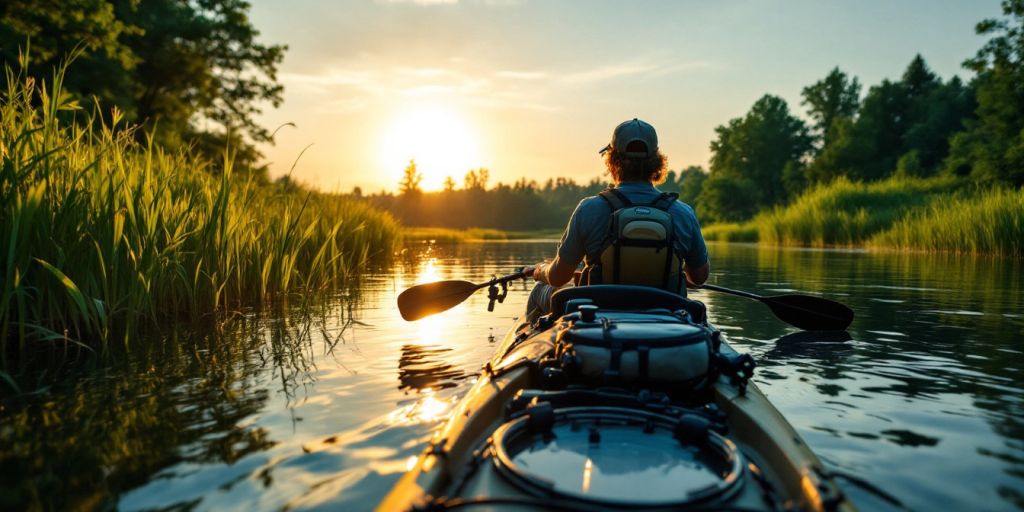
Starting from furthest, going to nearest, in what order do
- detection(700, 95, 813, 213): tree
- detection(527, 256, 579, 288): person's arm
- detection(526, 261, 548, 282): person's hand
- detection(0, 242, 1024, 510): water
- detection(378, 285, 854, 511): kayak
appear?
detection(700, 95, 813, 213): tree → detection(526, 261, 548, 282): person's hand → detection(527, 256, 579, 288): person's arm → detection(0, 242, 1024, 510): water → detection(378, 285, 854, 511): kayak

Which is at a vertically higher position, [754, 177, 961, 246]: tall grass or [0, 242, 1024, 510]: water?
[754, 177, 961, 246]: tall grass

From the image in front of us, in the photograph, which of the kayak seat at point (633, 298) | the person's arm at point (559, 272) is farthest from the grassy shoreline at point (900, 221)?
the kayak seat at point (633, 298)

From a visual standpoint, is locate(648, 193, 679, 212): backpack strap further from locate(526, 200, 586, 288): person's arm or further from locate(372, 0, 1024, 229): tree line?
locate(372, 0, 1024, 229): tree line

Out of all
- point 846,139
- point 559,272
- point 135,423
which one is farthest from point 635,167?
point 846,139

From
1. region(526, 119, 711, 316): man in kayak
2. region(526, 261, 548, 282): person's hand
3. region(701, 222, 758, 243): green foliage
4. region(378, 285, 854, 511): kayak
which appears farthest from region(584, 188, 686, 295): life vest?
region(701, 222, 758, 243): green foliage

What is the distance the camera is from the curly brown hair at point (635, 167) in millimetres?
4758

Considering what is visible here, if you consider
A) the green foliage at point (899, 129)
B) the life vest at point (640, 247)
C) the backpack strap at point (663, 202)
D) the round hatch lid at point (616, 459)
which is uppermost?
the green foliage at point (899, 129)

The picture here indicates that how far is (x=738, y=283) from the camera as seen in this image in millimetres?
12555

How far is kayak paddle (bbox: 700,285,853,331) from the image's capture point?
6.95 m

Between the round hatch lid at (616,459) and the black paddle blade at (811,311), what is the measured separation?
A: 4.74 meters

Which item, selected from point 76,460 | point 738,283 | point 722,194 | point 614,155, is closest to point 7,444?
point 76,460

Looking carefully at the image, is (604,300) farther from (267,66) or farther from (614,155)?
(267,66)

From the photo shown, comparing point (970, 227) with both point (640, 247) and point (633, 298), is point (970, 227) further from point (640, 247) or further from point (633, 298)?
point (633, 298)

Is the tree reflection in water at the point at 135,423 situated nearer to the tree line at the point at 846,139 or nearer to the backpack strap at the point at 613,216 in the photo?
the backpack strap at the point at 613,216
